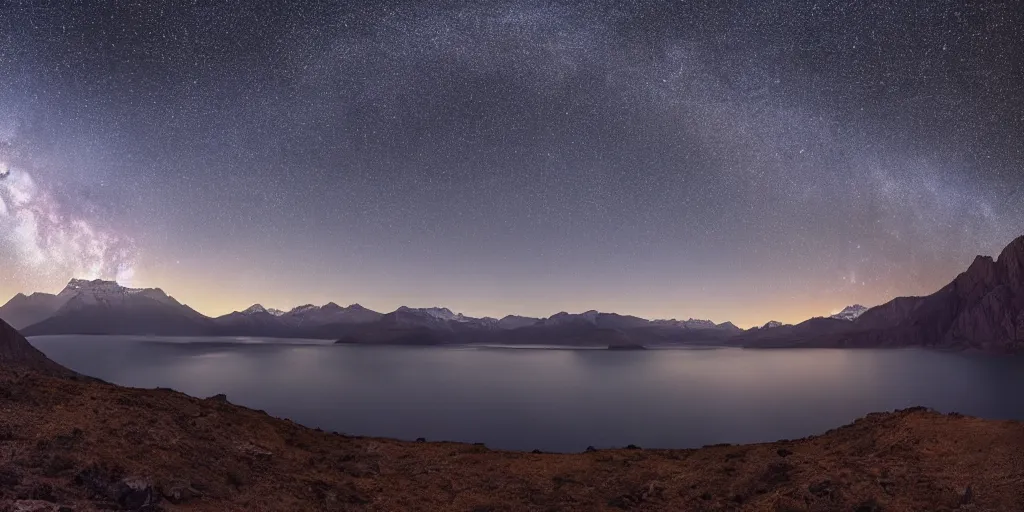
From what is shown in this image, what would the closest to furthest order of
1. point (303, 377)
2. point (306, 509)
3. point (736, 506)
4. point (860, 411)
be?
point (306, 509) < point (736, 506) < point (860, 411) < point (303, 377)

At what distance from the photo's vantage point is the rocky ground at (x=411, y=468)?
13750 millimetres

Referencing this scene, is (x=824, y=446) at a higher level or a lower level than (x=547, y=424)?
higher

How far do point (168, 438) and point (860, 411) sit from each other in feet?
317

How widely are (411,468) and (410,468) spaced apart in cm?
4

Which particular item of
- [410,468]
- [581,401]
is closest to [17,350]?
[410,468]

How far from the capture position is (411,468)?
70.0ft

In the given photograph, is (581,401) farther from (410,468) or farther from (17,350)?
(17,350)

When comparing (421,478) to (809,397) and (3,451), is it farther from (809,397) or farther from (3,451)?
(809,397)

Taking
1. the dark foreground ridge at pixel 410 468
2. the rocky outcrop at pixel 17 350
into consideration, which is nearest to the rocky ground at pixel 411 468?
the dark foreground ridge at pixel 410 468

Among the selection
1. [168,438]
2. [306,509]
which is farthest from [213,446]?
[306,509]

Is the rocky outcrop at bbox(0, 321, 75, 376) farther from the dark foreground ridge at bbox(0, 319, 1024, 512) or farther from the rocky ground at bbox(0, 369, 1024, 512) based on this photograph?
the dark foreground ridge at bbox(0, 319, 1024, 512)

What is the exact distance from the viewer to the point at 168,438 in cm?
1741

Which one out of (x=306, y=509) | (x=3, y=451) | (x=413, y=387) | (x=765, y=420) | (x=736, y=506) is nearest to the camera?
(x=3, y=451)

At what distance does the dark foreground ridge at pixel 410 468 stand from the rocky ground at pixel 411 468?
0.06m
